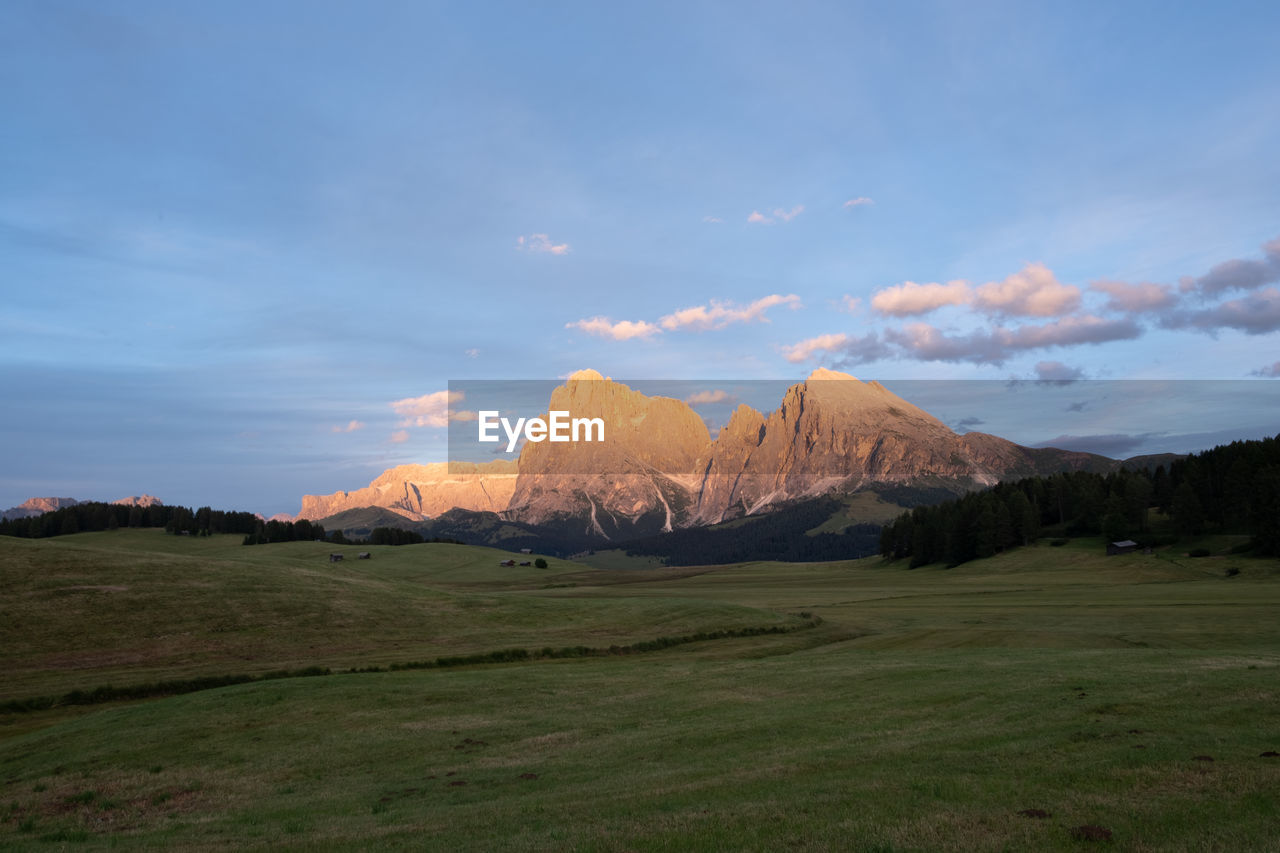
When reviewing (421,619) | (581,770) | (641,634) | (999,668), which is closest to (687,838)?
(581,770)

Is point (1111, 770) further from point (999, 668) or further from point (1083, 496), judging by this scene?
point (1083, 496)

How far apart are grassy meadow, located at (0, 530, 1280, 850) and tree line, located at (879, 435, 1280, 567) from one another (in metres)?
70.0

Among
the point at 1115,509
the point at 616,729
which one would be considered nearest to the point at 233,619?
the point at 616,729

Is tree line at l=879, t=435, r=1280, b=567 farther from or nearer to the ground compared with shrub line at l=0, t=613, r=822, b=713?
farther from the ground

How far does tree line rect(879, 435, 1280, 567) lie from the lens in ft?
392

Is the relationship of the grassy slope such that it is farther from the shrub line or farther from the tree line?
the tree line

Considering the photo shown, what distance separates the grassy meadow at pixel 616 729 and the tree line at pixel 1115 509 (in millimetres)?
70034

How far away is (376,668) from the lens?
48.4 meters

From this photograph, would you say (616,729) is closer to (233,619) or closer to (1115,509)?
(233,619)

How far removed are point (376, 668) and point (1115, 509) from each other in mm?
144148

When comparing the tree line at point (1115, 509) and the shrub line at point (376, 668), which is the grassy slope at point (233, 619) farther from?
the tree line at point (1115, 509)

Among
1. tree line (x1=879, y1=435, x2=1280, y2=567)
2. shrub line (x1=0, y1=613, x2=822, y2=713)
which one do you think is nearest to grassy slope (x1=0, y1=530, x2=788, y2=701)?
shrub line (x1=0, y1=613, x2=822, y2=713)

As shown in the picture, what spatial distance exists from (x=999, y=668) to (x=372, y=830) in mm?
29422

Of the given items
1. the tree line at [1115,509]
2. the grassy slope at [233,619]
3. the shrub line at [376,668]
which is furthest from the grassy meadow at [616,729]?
the tree line at [1115,509]
